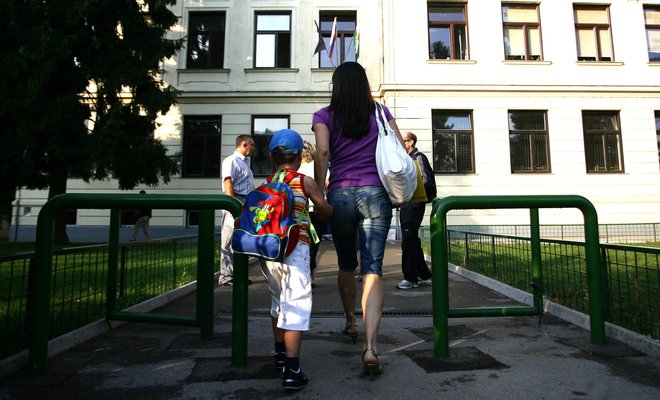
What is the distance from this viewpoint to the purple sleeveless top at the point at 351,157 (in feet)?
8.66

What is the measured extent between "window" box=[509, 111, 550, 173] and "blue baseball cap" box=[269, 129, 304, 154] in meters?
13.4

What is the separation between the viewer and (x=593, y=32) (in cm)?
1491

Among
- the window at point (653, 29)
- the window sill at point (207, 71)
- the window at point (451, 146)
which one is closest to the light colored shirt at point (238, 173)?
the window at point (451, 146)

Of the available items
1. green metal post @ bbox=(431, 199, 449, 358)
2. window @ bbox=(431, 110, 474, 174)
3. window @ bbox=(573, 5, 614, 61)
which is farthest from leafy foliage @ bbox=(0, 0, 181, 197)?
window @ bbox=(573, 5, 614, 61)

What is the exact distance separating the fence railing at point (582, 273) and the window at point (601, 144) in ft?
36.4

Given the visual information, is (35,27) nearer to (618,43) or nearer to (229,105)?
(229,105)

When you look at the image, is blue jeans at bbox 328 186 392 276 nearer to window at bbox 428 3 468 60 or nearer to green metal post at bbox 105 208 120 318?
green metal post at bbox 105 208 120 318

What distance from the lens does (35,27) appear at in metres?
9.23

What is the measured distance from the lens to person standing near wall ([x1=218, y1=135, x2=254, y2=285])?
201 inches

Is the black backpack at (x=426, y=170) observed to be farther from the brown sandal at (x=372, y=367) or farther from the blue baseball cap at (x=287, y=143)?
the brown sandal at (x=372, y=367)

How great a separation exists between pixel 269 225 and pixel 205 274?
1.34 metres

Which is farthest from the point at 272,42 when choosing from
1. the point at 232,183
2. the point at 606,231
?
the point at 606,231

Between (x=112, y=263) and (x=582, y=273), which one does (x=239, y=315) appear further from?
(x=582, y=273)

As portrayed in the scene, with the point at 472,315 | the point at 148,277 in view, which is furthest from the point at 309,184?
the point at 148,277
